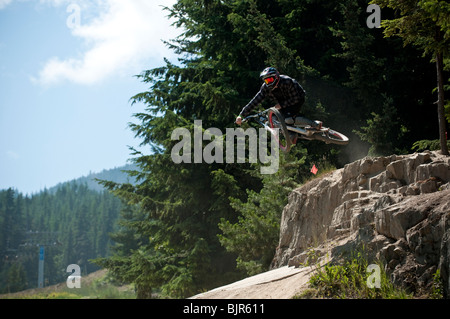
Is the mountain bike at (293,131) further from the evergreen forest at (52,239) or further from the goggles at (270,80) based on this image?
the evergreen forest at (52,239)

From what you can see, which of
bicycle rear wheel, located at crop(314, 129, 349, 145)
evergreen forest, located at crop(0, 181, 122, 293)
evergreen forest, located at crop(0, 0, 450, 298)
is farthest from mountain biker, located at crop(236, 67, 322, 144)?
evergreen forest, located at crop(0, 181, 122, 293)

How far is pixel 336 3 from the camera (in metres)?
22.4

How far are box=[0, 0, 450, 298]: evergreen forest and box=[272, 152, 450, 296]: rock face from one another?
129 inches

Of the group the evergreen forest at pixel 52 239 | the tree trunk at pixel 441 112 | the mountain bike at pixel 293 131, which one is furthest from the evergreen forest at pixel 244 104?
the evergreen forest at pixel 52 239

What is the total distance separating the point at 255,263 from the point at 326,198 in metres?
4.82

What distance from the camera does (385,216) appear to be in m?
8.45

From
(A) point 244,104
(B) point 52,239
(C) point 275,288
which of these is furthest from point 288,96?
(B) point 52,239

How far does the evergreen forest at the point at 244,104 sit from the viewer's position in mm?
17344

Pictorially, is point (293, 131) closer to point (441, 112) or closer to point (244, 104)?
point (441, 112)

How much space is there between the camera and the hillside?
7.51 meters

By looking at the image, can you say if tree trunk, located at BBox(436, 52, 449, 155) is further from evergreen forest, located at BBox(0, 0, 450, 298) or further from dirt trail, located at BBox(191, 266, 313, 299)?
dirt trail, located at BBox(191, 266, 313, 299)

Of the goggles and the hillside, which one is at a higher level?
the goggles
